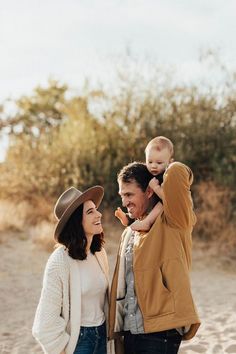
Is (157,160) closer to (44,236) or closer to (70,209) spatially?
(70,209)

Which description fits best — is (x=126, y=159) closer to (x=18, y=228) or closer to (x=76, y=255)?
(x=18, y=228)

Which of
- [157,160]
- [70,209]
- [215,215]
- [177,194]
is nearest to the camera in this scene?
[177,194]

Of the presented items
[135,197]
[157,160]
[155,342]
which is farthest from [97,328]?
[157,160]

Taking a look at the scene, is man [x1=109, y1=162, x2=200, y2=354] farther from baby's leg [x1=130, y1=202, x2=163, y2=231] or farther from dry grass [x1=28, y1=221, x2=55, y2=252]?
dry grass [x1=28, y1=221, x2=55, y2=252]

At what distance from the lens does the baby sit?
9.24 ft

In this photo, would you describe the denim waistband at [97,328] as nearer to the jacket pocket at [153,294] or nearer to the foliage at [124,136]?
the jacket pocket at [153,294]

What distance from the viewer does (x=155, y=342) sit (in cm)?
276

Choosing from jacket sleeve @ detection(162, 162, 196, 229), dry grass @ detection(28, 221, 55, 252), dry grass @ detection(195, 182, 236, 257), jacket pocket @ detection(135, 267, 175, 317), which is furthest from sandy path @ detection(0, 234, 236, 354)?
jacket sleeve @ detection(162, 162, 196, 229)

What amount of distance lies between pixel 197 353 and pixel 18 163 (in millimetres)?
8824

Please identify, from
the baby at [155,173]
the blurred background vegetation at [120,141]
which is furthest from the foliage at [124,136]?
the baby at [155,173]

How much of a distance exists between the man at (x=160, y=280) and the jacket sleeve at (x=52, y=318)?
9.6 inches

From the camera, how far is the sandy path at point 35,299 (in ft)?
20.8

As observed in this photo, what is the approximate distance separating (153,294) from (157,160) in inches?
30.9

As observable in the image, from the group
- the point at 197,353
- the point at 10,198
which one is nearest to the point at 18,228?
the point at 10,198
